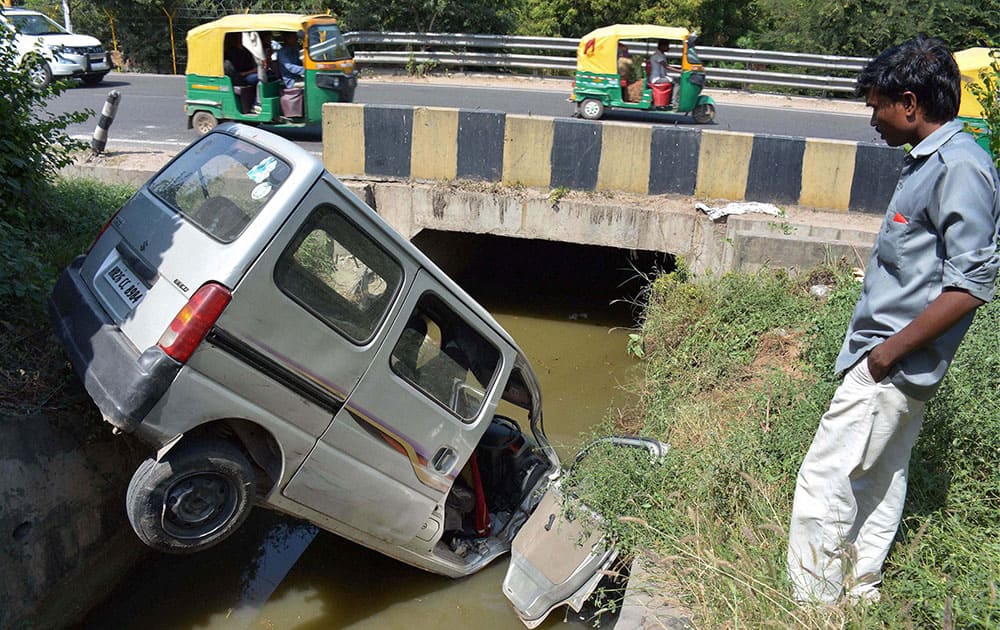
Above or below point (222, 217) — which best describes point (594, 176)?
below

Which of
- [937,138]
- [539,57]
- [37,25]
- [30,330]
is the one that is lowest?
[30,330]

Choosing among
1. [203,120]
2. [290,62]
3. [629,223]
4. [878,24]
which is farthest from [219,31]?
[878,24]

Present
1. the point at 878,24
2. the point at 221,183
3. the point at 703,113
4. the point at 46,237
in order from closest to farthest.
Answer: the point at 221,183
the point at 46,237
the point at 703,113
the point at 878,24

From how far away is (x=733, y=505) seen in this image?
169 inches

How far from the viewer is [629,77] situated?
13461 millimetres

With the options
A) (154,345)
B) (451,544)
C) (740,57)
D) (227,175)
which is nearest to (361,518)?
(451,544)

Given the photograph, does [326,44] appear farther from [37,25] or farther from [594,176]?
[37,25]

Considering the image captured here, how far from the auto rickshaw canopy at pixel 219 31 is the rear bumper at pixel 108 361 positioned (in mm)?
8150

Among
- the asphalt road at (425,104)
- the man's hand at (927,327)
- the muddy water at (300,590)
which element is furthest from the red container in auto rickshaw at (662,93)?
the man's hand at (927,327)

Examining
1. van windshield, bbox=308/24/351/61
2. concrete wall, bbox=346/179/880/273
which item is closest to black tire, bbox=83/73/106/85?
van windshield, bbox=308/24/351/61

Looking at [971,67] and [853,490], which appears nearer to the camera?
[853,490]

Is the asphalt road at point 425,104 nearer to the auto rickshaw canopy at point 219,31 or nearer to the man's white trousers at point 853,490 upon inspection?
the auto rickshaw canopy at point 219,31

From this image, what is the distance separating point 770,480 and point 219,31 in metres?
10.2

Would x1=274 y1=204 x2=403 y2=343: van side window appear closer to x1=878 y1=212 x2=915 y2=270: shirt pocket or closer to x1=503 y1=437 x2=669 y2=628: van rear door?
x1=503 y1=437 x2=669 y2=628: van rear door
